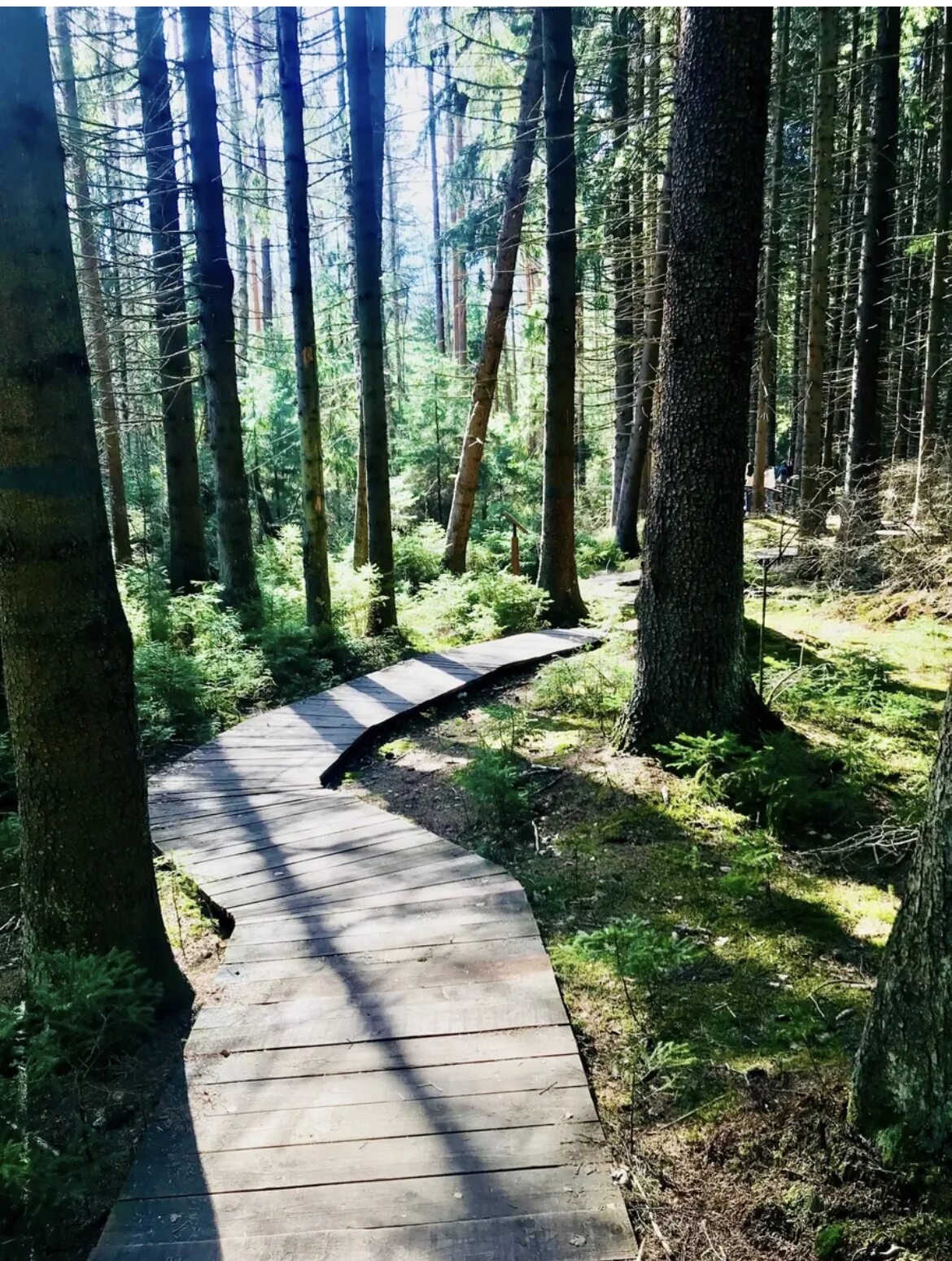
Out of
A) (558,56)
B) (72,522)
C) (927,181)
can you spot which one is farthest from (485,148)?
(72,522)

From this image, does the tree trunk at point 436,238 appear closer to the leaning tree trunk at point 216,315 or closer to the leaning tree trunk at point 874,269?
the leaning tree trunk at point 874,269

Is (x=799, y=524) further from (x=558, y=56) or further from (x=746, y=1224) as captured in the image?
(x=746, y=1224)

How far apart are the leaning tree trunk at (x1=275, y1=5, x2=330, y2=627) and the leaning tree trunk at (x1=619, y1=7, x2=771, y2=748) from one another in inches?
212

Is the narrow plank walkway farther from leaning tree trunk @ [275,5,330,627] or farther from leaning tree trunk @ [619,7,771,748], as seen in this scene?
leaning tree trunk @ [275,5,330,627]

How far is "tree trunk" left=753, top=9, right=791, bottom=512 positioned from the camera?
14.6 meters

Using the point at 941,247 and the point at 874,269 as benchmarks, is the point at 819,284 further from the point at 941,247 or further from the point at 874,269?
the point at 941,247

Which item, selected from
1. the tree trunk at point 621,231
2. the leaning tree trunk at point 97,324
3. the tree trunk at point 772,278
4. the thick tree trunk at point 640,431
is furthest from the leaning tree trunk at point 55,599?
the thick tree trunk at point 640,431

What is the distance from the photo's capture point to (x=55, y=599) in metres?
2.88

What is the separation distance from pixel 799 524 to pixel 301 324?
7916 millimetres

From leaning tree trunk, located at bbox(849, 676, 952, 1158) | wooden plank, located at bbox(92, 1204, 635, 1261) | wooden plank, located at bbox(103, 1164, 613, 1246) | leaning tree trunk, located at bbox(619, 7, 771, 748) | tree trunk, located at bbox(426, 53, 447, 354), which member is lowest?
wooden plank, located at bbox(103, 1164, 613, 1246)

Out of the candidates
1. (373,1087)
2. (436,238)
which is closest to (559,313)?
(373,1087)

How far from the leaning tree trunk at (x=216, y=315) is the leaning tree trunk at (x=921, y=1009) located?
9.58 meters

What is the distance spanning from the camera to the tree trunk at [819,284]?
12273 millimetres

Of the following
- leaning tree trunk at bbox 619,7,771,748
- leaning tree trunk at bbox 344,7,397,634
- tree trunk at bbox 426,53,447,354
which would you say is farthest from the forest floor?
tree trunk at bbox 426,53,447,354
